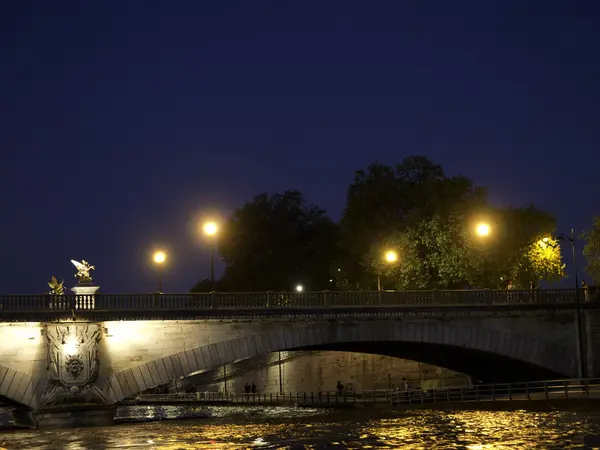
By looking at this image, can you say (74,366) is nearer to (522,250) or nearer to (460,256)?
(460,256)

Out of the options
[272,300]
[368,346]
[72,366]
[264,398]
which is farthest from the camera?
[264,398]

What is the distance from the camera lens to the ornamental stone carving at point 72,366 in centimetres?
4150

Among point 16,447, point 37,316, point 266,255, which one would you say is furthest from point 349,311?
point 266,255

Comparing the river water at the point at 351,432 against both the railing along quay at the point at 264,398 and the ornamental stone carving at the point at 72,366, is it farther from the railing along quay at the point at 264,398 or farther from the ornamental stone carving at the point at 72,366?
the railing along quay at the point at 264,398

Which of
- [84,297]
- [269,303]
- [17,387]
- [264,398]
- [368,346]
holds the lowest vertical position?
[264,398]

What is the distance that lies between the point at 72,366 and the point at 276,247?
195ft

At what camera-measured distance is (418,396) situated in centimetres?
5612

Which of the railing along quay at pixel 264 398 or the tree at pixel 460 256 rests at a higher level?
the tree at pixel 460 256

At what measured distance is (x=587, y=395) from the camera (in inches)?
1649

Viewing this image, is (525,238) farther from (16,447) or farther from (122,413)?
(16,447)

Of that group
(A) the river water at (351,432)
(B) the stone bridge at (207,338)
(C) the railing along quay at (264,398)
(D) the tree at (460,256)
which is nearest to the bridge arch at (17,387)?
(B) the stone bridge at (207,338)

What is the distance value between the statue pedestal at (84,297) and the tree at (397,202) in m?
26.1

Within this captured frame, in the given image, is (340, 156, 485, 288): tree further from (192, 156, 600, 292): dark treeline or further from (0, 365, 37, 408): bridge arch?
(0, 365, 37, 408): bridge arch

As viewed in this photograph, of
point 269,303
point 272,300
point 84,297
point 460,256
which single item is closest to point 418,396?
point 460,256
